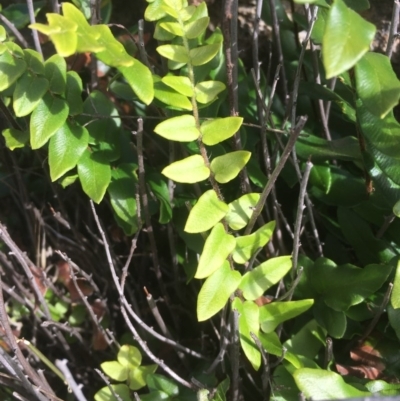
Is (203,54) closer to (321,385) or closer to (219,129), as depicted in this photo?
(219,129)

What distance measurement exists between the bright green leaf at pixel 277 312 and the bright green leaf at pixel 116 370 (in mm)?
238

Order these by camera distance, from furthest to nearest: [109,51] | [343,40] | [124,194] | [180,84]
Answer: [124,194] → [180,84] → [109,51] → [343,40]

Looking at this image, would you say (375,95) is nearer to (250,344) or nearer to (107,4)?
(250,344)

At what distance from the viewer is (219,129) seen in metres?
0.64

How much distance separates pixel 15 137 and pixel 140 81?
23 centimetres

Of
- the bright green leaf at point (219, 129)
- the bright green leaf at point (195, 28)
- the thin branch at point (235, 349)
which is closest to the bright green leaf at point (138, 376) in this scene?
the thin branch at point (235, 349)

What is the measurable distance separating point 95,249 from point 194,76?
410 mm

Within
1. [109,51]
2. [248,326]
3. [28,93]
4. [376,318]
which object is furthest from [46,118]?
[376,318]

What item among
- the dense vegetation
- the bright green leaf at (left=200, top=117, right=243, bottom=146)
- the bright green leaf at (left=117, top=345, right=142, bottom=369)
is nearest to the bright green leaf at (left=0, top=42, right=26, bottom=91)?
the dense vegetation

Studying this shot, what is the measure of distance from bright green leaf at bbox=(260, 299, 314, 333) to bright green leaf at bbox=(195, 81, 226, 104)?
0.93 ft

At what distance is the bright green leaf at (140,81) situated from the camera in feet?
1.96

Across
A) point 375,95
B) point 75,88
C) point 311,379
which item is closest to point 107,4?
point 75,88

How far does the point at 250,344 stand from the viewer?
70 cm

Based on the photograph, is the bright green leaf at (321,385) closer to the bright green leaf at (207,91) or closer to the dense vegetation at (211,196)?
the dense vegetation at (211,196)
